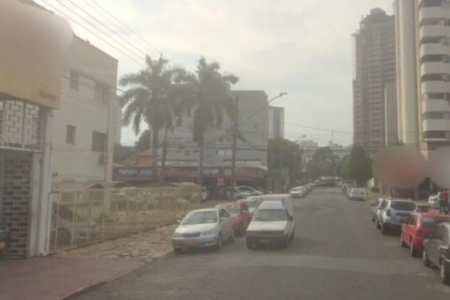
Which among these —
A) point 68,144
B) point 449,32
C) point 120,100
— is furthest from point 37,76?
point 449,32

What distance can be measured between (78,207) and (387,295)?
1160cm

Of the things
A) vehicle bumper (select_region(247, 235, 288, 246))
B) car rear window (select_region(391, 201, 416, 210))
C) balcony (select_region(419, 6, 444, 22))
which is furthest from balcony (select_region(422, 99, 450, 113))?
vehicle bumper (select_region(247, 235, 288, 246))

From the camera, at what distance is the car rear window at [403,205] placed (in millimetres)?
23828

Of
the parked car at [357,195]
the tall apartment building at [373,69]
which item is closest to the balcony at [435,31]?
the parked car at [357,195]

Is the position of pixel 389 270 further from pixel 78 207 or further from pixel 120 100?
pixel 120 100

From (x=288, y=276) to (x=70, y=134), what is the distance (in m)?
21.7

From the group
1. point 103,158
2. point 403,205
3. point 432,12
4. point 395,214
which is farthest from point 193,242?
point 432,12

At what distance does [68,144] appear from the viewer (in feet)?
101

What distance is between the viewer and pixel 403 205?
2406 centimetres

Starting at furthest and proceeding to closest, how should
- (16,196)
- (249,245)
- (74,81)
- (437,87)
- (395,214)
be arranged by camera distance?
(437,87), (74,81), (395,214), (249,245), (16,196)

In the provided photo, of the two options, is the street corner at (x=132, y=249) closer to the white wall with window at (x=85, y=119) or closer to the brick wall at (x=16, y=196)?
the brick wall at (x=16, y=196)

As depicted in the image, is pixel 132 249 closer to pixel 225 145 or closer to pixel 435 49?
pixel 435 49

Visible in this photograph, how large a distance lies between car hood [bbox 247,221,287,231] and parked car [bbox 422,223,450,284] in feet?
18.5

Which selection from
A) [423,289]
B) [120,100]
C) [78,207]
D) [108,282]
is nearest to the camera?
[423,289]
